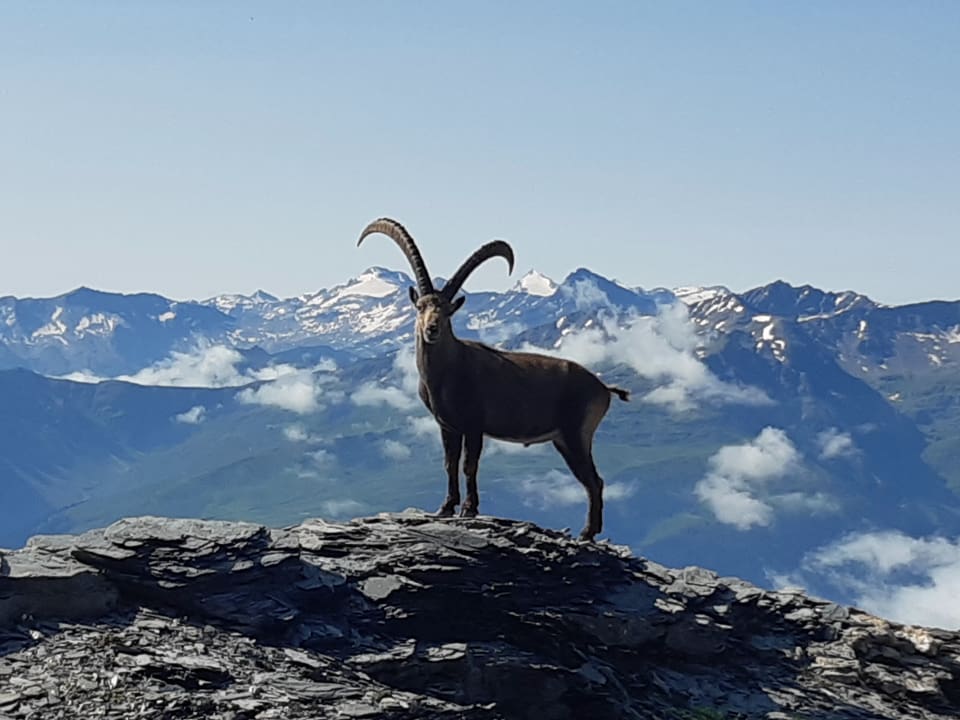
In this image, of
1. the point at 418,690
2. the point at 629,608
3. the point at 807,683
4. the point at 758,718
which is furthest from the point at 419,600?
the point at 807,683

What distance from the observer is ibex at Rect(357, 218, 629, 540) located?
22.2m

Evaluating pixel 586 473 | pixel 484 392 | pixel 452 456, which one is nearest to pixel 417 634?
pixel 452 456

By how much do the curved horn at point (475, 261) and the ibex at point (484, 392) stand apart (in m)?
→ 0.02

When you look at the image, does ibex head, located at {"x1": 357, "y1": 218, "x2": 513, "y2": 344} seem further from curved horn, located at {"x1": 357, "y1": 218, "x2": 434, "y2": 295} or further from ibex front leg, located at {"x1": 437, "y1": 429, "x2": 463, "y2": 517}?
ibex front leg, located at {"x1": 437, "y1": 429, "x2": 463, "y2": 517}

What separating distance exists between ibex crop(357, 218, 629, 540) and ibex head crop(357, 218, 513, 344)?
19mm

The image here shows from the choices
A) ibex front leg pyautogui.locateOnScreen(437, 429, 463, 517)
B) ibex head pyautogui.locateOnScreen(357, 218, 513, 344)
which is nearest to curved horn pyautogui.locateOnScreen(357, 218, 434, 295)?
ibex head pyautogui.locateOnScreen(357, 218, 513, 344)

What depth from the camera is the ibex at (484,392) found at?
873 inches

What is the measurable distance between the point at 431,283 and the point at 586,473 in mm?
5005

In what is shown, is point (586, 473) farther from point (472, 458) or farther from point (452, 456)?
point (452, 456)

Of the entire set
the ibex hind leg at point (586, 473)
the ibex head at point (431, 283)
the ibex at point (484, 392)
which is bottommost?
the ibex hind leg at point (586, 473)

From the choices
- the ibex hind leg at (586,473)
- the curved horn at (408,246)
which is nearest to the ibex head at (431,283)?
the curved horn at (408,246)

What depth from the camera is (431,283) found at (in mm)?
22094

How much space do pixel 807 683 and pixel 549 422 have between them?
6.74m

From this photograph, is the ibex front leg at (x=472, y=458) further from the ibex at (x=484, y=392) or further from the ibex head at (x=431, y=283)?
the ibex head at (x=431, y=283)
